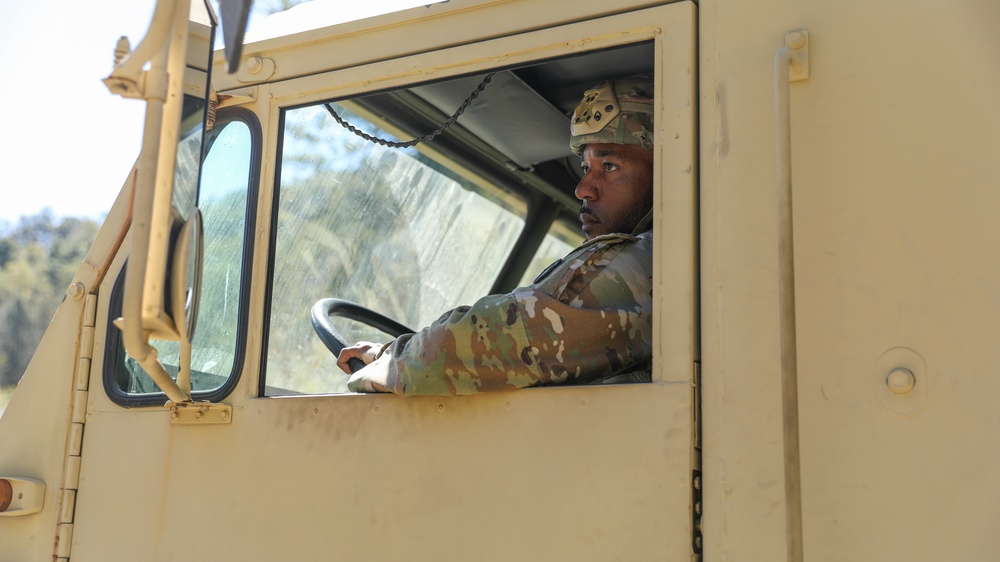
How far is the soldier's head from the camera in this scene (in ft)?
9.03

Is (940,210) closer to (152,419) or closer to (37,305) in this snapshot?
(152,419)

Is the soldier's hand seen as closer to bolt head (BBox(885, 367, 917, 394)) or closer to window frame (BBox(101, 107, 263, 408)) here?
window frame (BBox(101, 107, 263, 408))

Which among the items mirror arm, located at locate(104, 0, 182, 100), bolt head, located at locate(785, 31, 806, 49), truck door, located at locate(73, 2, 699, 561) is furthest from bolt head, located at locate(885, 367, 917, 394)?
mirror arm, located at locate(104, 0, 182, 100)

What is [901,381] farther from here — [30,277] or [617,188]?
[30,277]

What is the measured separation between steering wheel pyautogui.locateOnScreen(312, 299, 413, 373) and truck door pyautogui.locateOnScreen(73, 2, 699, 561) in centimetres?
11

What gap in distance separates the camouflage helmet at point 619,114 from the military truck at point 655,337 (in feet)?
0.40

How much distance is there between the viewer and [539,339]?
6.98ft

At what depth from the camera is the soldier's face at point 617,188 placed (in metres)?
2.77

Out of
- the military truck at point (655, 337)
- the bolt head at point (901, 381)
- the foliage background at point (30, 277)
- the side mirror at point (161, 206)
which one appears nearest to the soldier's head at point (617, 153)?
the military truck at point (655, 337)

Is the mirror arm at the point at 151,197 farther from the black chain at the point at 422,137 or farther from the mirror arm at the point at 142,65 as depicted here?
the black chain at the point at 422,137

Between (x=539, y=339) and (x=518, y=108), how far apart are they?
50.7 inches

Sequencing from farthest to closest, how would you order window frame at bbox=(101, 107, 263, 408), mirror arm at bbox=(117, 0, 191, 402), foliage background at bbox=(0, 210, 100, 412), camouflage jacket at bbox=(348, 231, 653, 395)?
1. foliage background at bbox=(0, 210, 100, 412)
2. window frame at bbox=(101, 107, 263, 408)
3. camouflage jacket at bbox=(348, 231, 653, 395)
4. mirror arm at bbox=(117, 0, 191, 402)

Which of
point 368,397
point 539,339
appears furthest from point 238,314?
point 539,339

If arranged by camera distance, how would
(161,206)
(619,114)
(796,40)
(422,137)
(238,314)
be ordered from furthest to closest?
1. (422,137)
2. (619,114)
3. (238,314)
4. (796,40)
5. (161,206)
